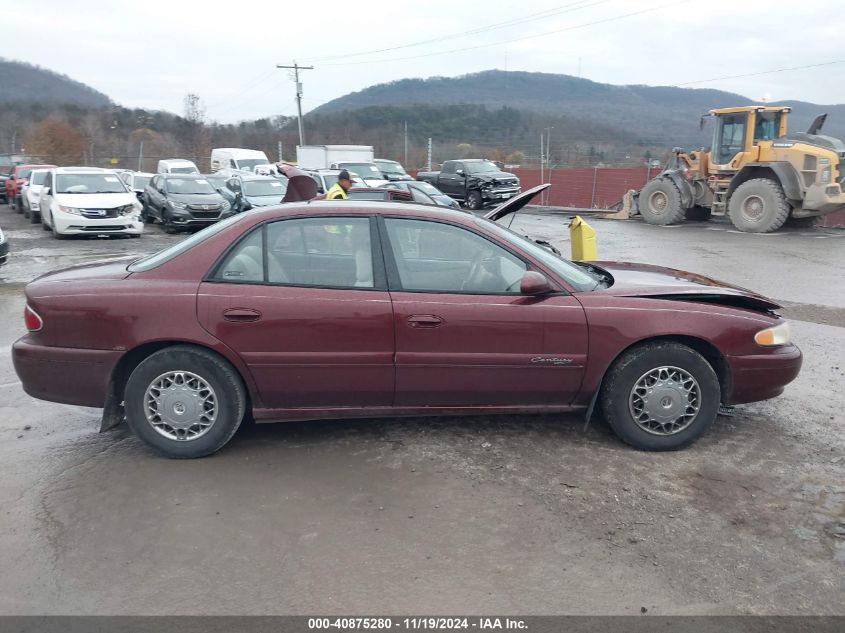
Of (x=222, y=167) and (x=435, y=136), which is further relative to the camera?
(x=435, y=136)

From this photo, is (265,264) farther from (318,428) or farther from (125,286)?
(318,428)

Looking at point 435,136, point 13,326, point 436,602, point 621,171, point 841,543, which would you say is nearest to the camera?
point 436,602

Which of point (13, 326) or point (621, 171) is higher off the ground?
point (621, 171)

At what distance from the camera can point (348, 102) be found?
12175 cm

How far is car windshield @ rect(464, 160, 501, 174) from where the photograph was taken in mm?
26859

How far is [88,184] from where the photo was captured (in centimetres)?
1655

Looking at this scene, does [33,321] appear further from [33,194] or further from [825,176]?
[33,194]

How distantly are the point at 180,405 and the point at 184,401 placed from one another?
38 mm

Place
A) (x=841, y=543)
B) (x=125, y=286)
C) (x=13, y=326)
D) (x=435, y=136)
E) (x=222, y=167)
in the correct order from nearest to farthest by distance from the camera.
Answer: (x=841, y=543)
(x=125, y=286)
(x=13, y=326)
(x=222, y=167)
(x=435, y=136)

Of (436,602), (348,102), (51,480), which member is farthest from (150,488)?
(348,102)

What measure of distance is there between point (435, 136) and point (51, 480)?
71891 millimetres

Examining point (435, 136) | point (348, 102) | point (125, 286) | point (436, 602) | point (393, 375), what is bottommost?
point (436, 602)

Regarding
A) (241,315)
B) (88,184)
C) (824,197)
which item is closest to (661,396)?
(241,315)

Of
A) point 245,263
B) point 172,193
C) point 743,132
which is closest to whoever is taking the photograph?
point 245,263
